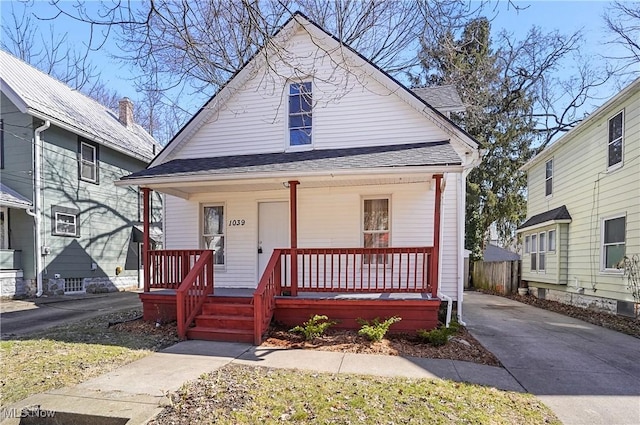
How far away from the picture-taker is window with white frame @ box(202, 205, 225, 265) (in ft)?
29.2

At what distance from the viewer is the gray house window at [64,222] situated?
36.8ft

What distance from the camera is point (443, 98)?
366 inches

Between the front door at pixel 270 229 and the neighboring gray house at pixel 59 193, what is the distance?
7323mm

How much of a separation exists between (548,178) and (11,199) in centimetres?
1797

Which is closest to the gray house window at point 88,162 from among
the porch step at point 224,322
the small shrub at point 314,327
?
the porch step at point 224,322

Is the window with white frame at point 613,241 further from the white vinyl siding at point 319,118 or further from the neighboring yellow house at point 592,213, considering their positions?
the white vinyl siding at point 319,118

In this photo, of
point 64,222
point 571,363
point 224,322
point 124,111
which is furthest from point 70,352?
point 124,111

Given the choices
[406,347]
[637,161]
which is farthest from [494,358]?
[637,161]

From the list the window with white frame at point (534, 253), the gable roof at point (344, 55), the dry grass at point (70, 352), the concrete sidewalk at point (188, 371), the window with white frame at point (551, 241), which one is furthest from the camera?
the window with white frame at point (534, 253)

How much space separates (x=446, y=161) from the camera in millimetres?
6207

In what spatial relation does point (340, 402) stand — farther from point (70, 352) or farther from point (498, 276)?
point (498, 276)

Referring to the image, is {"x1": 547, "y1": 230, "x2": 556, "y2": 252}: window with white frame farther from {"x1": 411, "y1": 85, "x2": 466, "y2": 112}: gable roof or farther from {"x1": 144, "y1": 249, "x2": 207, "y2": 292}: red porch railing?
{"x1": 144, "y1": 249, "x2": 207, "y2": 292}: red porch railing

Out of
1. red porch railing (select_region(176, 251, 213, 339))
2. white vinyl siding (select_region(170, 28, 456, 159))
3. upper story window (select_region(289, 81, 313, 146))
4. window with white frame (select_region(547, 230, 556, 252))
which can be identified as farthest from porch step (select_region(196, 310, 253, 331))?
window with white frame (select_region(547, 230, 556, 252))

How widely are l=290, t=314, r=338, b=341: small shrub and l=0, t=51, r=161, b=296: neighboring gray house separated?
9308mm
